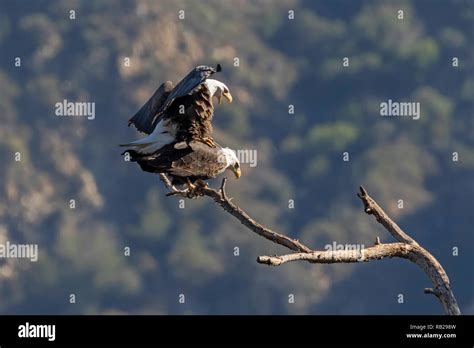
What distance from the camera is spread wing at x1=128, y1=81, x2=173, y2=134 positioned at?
14789mm

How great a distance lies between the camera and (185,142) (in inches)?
562

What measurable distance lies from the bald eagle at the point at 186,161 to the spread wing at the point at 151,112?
1.87 feet

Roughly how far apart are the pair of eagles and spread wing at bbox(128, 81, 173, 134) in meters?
0.13

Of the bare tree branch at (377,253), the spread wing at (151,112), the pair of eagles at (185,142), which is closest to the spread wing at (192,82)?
the pair of eagles at (185,142)

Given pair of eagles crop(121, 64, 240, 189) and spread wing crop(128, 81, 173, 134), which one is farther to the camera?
spread wing crop(128, 81, 173, 134)

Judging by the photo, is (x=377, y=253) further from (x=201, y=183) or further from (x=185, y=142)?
(x=185, y=142)

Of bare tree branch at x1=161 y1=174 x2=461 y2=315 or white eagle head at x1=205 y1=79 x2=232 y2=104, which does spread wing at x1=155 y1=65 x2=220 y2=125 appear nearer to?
white eagle head at x1=205 y1=79 x2=232 y2=104

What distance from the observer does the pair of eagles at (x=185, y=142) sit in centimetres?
1393

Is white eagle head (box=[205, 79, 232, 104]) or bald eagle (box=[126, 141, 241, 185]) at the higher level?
white eagle head (box=[205, 79, 232, 104])

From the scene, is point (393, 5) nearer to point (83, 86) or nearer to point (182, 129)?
point (83, 86)

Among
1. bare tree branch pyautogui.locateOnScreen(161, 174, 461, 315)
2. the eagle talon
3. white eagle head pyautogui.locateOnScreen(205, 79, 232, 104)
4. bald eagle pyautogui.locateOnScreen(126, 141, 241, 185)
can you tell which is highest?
white eagle head pyautogui.locateOnScreen(205, 79, 232, 104)

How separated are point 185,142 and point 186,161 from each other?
20 cm

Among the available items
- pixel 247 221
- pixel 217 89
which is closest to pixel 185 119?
pixel 217 89

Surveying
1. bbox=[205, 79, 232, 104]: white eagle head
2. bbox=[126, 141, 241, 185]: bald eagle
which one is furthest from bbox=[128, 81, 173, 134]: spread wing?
bbox=[126, 141, 241, 185]: bald eagle
